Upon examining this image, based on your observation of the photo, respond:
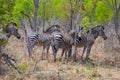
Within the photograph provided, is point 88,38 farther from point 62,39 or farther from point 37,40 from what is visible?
point 37,40

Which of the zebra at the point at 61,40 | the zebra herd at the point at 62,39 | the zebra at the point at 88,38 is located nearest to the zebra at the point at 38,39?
the zebra herd at the point at 62,39

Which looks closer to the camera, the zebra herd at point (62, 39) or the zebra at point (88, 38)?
the zebra herd at point (62, 39)

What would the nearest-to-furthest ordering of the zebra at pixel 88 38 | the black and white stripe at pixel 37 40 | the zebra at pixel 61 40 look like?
the zebra at pixel 61 40, the black and white stripe at pixel 37 40, the zebra at pixel 88 38

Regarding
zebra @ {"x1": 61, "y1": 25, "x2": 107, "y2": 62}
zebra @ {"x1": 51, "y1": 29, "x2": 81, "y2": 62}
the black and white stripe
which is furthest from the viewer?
zebra @ {"x1": 61, "y1": 25, "x2": 107, "y2": 62}

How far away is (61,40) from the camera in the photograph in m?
17.1

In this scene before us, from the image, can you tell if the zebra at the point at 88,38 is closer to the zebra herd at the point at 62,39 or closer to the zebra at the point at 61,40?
the zebra herd at the point at 62,39

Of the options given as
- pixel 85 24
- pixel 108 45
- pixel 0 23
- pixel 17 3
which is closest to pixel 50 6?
pixel 17 3

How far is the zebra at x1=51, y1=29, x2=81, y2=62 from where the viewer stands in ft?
55.9

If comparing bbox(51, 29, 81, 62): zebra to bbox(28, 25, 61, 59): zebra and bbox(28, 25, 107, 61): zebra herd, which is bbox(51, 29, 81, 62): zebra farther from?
bbox(28, 25, 61, 59): zebra

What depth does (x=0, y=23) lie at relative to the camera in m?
12.2

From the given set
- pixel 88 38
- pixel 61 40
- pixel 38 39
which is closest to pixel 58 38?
pixel 61 40

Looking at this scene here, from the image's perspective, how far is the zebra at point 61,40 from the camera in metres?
17.0

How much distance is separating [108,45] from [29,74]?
520 inches

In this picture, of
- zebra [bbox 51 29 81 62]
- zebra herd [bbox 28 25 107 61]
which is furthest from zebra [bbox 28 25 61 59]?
zebra [bbox 51 29 81 62]
